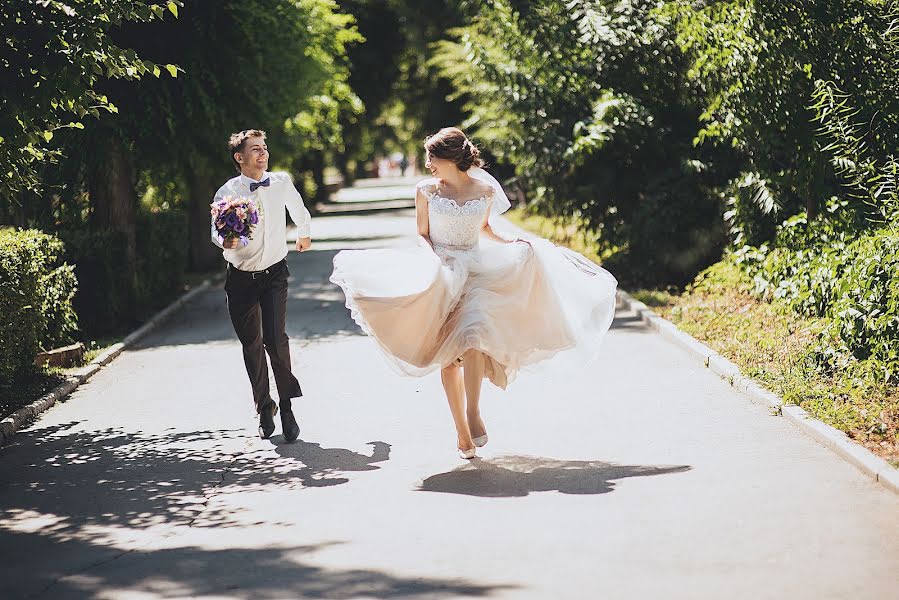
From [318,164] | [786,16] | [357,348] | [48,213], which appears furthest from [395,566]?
[318,164]

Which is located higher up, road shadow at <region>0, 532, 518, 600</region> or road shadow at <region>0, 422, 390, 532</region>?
road shadow at <region>0, 532, 518, 600</region>

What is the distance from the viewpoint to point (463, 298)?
7.91 m

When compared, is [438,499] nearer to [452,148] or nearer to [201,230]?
[452,148]

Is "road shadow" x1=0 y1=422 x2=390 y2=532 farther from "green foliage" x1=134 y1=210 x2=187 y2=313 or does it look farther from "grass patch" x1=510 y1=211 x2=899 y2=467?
"green foliage" x1=134 y1=210 x2=187 y2=313

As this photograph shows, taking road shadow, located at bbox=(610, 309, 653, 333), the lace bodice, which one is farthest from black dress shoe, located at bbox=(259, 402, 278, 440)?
road shadow, located at bbox=(610, 309, 653, 333)

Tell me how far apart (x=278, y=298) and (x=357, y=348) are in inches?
184

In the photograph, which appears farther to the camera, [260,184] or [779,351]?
[779,351]

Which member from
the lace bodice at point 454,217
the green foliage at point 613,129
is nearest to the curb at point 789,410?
the lace bodice at point 454,217

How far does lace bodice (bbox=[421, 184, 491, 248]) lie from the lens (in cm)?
800

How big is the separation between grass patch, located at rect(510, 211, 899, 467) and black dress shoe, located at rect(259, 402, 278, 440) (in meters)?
3.87

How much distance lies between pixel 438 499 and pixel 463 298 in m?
1.58

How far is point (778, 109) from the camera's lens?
13.9 m

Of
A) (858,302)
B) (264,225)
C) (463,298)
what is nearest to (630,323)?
(858,302)

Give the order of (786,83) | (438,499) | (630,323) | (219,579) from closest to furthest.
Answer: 1. (219,579)
2. (438,499)
3. (786,83)
4. (630,323)
